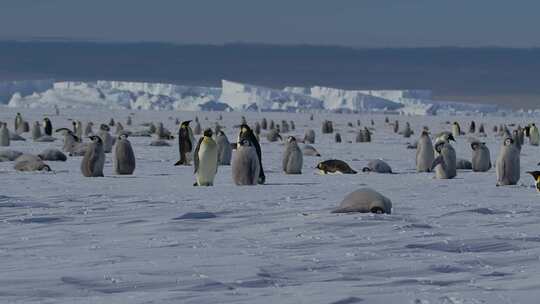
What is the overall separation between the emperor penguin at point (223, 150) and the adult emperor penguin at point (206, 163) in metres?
4.07

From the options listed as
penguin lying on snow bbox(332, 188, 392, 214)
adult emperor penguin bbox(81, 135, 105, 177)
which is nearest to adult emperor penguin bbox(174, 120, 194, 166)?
adult emperor penguin bbox(81, 135, 105, 177)

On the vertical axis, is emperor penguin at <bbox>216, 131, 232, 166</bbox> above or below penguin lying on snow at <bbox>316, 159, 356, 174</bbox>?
above

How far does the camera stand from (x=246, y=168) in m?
12.8

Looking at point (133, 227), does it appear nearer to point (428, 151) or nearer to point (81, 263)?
point (81, 263)

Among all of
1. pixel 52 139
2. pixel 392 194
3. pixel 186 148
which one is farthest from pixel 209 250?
pixel 52 139

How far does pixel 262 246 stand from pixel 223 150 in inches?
426

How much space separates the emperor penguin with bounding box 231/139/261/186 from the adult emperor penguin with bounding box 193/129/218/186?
1.14 feet

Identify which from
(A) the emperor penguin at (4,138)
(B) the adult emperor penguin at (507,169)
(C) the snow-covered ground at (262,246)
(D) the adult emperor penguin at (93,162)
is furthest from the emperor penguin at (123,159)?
(A) the emperor penguin at (4,138)

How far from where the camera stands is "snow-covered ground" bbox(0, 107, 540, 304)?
17.6 ft

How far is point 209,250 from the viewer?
681cm

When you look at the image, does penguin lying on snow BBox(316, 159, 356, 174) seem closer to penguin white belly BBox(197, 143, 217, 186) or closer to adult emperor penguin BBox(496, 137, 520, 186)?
penguin white belly BBox(197, 143, 217, 186)

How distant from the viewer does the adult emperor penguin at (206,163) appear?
42.6 feet

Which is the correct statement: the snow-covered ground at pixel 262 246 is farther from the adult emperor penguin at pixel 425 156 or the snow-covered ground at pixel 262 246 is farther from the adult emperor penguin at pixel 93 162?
the adult emperor penguin at pixel 425 156

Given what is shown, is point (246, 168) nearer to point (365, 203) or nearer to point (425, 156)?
point (365, 203)
